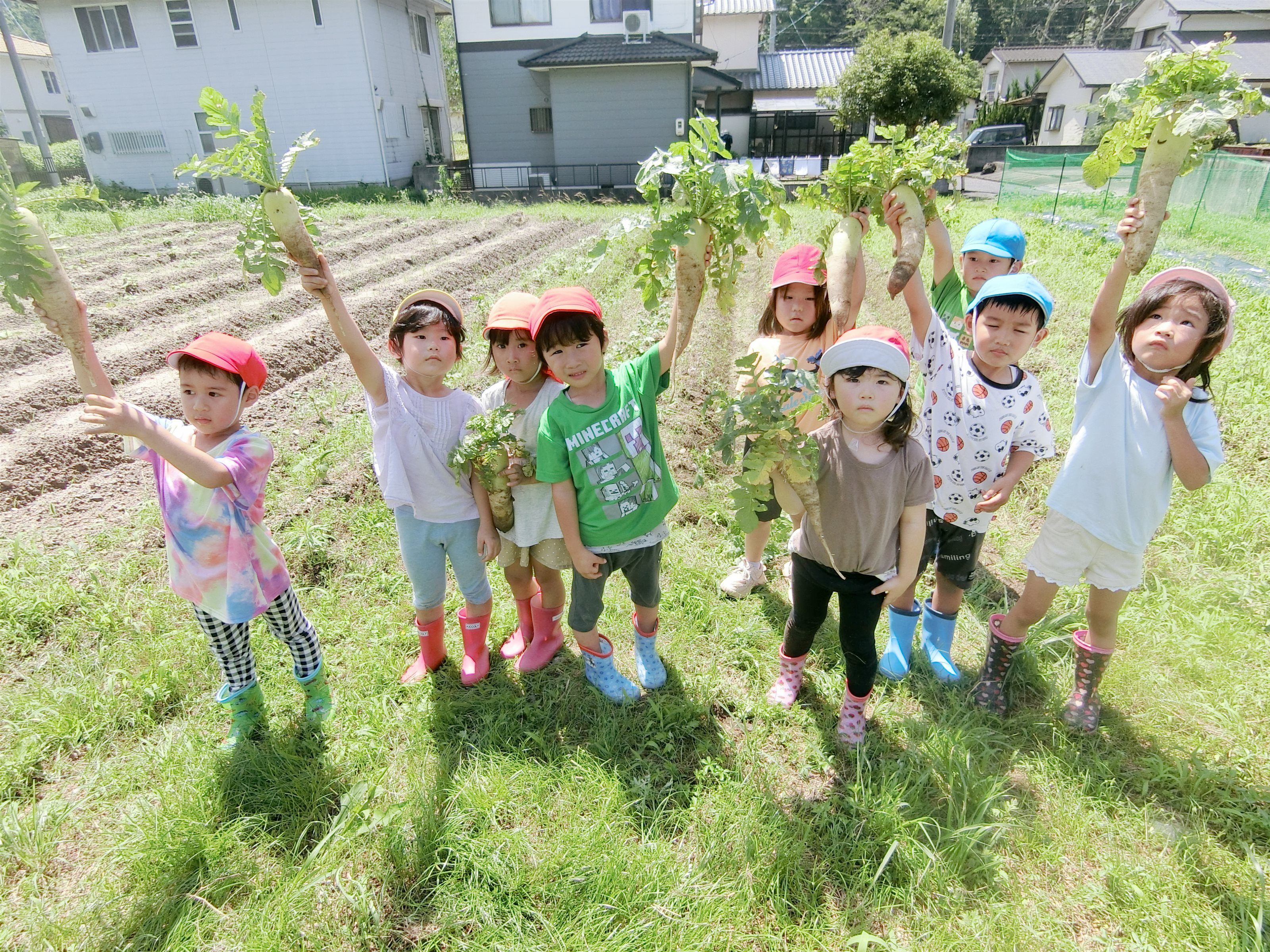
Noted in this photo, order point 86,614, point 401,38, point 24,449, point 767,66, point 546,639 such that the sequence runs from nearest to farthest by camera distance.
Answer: point 546,639 → point 86,614 → point 24,449 → point 401,38 → point 767,66

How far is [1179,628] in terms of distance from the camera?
3422 mm

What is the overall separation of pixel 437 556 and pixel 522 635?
0.67m

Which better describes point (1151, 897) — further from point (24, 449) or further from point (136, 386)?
point (136, 386)

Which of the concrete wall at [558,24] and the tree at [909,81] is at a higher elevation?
the concrete wall at [558,24]

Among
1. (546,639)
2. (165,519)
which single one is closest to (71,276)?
(165,519)

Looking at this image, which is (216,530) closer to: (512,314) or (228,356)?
(228,356)

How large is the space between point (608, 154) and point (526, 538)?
76.7ft

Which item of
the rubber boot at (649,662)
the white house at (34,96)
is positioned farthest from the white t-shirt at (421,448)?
the white house at (34,96)

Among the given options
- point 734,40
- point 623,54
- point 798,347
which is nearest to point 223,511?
point 798,347

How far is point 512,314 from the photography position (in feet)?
8.97

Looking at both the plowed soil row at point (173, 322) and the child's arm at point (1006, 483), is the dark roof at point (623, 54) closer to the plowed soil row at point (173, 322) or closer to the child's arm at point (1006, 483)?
the plowed soil row at point (173, 322)

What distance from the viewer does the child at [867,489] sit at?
233 cm

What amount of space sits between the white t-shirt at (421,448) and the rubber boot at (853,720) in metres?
1.75

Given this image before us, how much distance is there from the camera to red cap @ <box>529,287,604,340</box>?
8.18 ft
